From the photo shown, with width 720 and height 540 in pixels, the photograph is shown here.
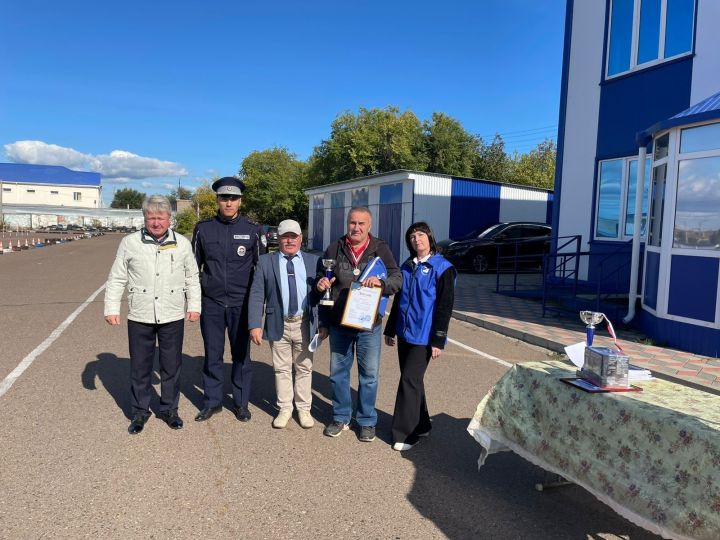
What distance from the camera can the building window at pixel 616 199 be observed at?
1185 cm

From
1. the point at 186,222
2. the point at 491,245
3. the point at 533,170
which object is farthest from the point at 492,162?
the point at 186,222

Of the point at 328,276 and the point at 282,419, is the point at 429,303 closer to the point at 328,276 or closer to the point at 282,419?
the point at 328,276

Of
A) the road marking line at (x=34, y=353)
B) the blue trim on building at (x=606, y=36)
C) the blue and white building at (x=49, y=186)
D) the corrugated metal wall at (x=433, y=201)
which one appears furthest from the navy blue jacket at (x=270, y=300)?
the blue and white building at (x=49, y=186)

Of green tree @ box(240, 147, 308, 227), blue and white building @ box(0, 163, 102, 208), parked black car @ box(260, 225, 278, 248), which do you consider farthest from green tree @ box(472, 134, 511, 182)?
blue and white building @ box(0, 163, 102, 208)

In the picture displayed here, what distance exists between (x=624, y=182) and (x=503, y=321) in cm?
457

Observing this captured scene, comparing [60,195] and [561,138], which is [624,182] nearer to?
[561,138]

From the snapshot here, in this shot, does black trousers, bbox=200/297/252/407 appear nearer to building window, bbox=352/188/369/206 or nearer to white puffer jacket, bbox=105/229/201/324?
white puffer jacket, bbox=105/229/201/324

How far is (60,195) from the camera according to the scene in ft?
312

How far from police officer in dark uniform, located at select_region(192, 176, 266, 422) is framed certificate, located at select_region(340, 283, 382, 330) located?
3.42ft

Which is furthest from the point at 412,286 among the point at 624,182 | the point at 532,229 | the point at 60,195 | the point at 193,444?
the point at 60,195

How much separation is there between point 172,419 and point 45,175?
107321 millimetres

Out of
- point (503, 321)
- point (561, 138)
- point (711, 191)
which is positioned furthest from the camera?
point (561, 138)

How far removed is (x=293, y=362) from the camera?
4824 mm

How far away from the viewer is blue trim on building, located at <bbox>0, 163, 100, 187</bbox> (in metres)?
95.1
